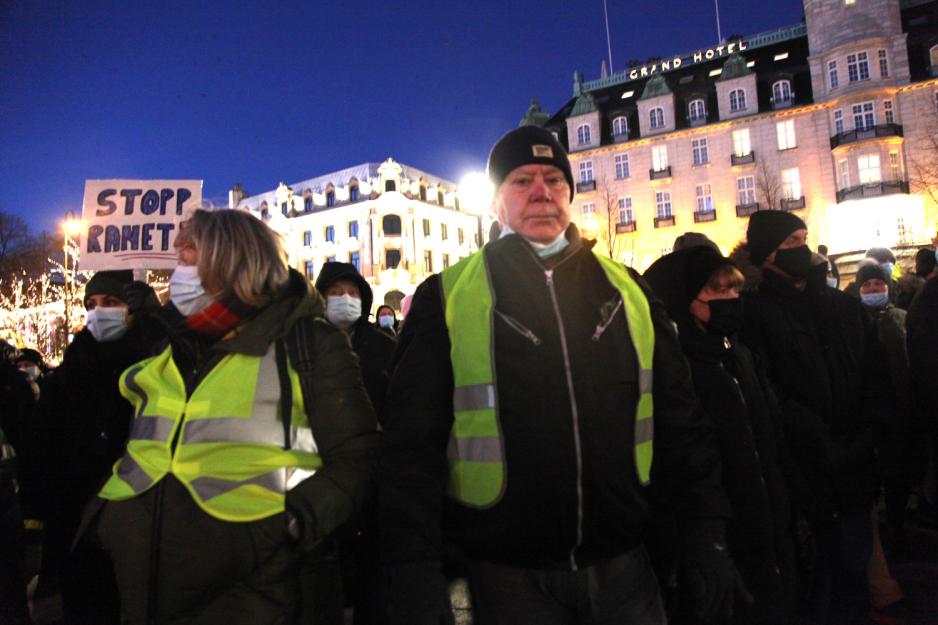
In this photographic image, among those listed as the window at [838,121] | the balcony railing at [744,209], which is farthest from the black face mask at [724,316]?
the window at [838,121]

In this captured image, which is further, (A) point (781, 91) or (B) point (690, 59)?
(B) point (690, 59)

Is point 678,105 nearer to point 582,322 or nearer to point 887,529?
point 887,529

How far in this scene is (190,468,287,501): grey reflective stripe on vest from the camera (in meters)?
2.17

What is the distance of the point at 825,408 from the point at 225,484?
3.29 m

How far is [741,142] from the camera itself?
41500 millimetres

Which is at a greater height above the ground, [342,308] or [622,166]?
[622,166]

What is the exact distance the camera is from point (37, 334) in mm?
28359

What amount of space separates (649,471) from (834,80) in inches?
1762

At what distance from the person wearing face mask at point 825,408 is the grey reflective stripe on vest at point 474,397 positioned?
224 centimetres

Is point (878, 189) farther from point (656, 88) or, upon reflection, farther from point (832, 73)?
point (656, 88)

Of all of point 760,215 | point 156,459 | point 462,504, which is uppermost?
point 760,215

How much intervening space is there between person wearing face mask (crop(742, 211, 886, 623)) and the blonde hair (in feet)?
9.29

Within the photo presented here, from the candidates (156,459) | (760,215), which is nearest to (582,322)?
(156,459)

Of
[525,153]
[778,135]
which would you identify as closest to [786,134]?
[778,135]
